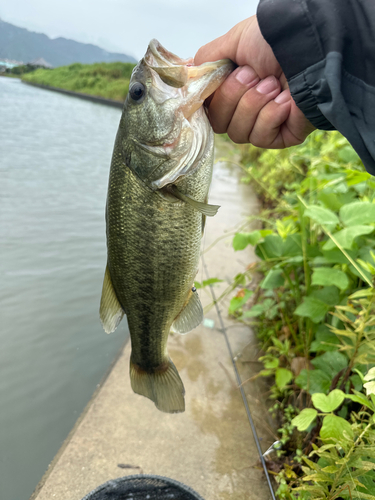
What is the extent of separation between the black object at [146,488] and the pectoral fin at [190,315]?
0.79 m

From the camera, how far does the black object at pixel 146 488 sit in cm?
158

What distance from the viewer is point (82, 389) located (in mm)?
2578

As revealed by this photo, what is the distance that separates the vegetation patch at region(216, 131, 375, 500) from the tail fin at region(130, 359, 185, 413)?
21.4 inches

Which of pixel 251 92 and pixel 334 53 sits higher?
pixel 334 53

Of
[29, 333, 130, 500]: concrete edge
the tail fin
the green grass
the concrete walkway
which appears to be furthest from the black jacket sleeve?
the green grass

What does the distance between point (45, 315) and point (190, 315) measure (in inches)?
93.5

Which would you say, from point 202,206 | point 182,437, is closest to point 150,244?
point 202,206

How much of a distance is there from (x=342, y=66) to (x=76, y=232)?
450cm

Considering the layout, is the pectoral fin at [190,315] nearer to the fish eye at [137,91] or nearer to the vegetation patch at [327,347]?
the vegetation patch at [327,347]

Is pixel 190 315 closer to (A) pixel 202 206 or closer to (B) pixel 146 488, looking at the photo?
(A) pixel 202 206

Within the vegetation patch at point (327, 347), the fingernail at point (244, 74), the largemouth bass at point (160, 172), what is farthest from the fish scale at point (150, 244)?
the vegetation patch at point (327, 347)

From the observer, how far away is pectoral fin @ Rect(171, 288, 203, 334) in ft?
4.74

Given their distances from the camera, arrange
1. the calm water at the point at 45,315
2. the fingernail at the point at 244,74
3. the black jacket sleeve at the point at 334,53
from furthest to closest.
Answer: the calm water at the point at 45,315
the fingernail at the point at 244,74
the black jacket sleeve at the point at 334,53

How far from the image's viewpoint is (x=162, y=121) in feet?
3.97
